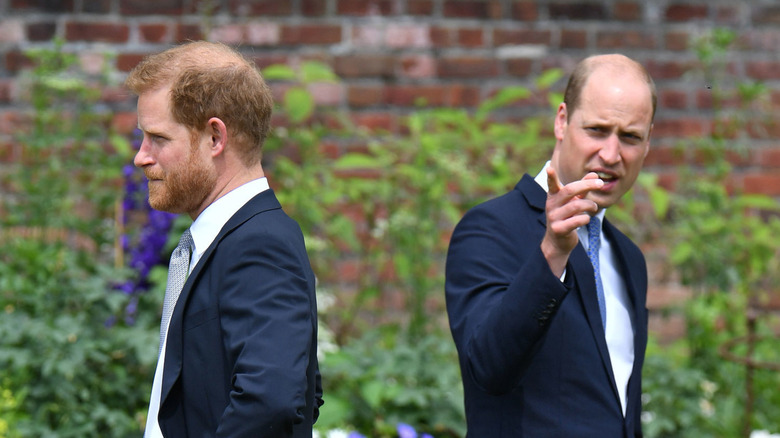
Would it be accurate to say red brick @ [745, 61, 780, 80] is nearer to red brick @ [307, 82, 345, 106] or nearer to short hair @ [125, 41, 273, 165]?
red brick @ [307, 82, 345, 106]

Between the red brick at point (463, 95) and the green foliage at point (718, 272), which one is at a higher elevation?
the red brick at point (463, 95)

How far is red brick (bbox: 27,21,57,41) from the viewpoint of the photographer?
4.49m

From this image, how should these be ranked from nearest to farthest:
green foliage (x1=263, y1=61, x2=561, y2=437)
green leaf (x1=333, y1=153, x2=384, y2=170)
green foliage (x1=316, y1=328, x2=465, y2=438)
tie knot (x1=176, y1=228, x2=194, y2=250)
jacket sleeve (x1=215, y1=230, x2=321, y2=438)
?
jacket sleeve (x1=215, y1=230, x2=321, y2=438), tie knot (x1=176, y1=228, x2=194, y2=250), green foliage (x1=316, y1=328, x2=465, y2=438), green foliage (x1=263, y1=61, x2=561, y2=437), green leaf (x1=333, y1=153, x2=384, y2=170)

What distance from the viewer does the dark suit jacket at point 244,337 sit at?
Answer: 1757mm

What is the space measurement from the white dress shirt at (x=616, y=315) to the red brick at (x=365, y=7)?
234cm

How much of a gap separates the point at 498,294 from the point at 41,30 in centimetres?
319

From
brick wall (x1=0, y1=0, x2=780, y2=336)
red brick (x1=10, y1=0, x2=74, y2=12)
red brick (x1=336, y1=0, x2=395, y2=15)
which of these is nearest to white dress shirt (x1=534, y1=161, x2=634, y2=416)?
brick wall (x1=0, y1=0, x2=780, y2=336)

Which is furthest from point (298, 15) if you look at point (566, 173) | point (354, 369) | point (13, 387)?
point (566, 173)

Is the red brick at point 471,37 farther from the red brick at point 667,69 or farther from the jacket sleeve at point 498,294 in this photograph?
the jacket sleeve at point 498,294

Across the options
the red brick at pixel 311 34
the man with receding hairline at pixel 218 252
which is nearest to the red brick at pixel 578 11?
the red brick at pixel 311 34

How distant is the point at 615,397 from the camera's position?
217 centimetres

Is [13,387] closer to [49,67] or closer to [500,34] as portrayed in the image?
[49,67]

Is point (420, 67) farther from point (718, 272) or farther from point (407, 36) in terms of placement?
point (718, 272)

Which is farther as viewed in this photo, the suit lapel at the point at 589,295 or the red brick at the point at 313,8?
the red brick at the point at 313,8
